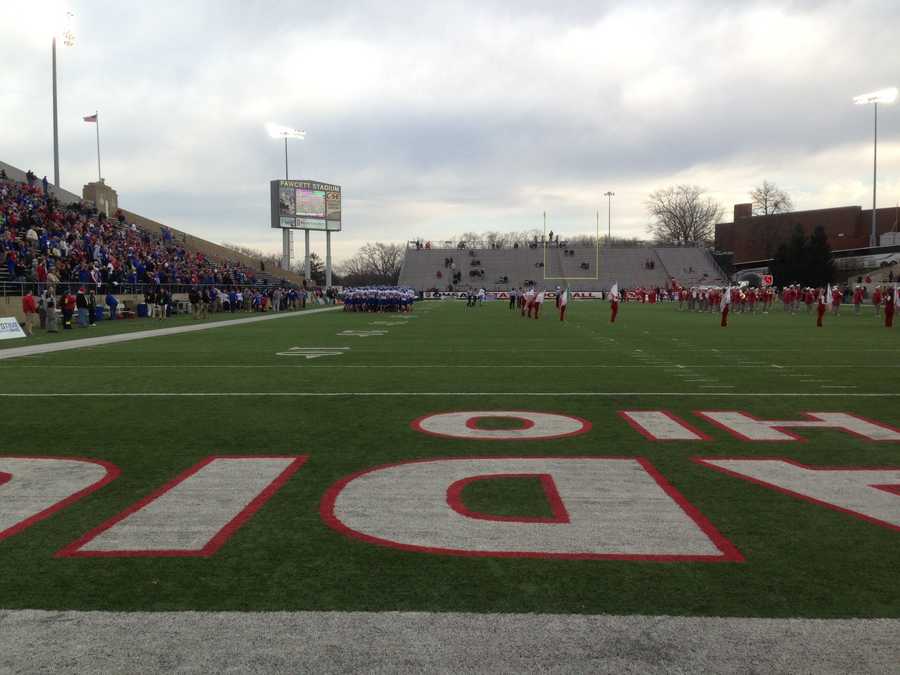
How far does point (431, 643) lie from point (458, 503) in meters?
1.56

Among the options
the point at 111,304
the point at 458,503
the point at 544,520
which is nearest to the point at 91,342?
the point at 111,304

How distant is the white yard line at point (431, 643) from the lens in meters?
2.31

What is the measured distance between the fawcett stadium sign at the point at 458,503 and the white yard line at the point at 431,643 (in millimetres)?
631

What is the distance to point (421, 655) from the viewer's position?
2.38m

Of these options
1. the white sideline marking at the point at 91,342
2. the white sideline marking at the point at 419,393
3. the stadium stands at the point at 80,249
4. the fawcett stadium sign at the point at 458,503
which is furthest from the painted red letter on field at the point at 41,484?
the stadium stands at the point at 80,249

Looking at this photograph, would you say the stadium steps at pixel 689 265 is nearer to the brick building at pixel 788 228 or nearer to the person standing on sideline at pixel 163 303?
the brick building at pixel 788 228

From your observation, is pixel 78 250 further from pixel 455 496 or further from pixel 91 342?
pixel 455 496

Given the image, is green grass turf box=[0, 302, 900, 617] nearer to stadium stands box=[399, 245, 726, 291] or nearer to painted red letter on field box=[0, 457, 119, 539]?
painted red letter on field box=[0, 457, 119, 539]

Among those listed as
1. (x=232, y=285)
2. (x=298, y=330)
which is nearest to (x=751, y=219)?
(x=232, y=285)

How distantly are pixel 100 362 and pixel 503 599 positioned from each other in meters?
10.8

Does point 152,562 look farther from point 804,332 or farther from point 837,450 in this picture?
point 804,332

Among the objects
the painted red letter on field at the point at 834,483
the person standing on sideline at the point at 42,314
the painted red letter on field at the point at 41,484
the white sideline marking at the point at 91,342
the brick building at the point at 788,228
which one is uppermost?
the brick building at the point at 788,228

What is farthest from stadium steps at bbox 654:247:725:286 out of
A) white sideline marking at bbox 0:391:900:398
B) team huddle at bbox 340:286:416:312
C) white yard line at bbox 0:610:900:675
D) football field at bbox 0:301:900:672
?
Result: white yard line at bbox 0:610:900:675

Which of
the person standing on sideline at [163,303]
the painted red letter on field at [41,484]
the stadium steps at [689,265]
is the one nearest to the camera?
the painted red letter on field at [41,484]
